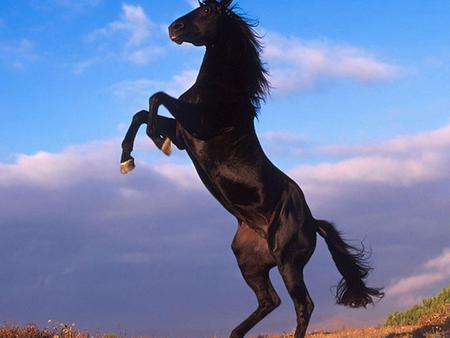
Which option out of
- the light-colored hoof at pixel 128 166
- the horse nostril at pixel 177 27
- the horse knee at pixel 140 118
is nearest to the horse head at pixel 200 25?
the horse nostril at pixel 177 27

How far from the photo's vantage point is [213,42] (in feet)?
22.4

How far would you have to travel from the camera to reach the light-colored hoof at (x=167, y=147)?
262 inches

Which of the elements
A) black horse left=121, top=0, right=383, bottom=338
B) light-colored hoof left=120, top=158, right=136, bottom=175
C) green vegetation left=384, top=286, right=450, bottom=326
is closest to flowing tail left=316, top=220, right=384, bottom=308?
black horse left=121, top=0, right=383, bottom=338

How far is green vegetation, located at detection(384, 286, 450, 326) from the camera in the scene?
13477 mm

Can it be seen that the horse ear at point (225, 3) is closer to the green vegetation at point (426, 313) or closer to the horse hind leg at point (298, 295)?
the horse hind leg at point (298, 295)

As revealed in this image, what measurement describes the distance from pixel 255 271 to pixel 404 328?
6.02m

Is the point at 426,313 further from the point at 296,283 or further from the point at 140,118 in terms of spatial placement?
the point at 140,118

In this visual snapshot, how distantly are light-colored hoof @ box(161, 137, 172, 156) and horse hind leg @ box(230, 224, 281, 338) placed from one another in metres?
1.13

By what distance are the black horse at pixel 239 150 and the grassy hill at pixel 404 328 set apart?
9.92 ft

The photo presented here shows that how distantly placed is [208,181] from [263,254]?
95 cm

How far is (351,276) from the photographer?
796cm

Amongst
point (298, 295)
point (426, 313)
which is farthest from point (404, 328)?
point (298, 295)

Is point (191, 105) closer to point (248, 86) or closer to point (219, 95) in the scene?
point (219, 95)

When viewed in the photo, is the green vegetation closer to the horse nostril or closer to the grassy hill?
the grassy hill
